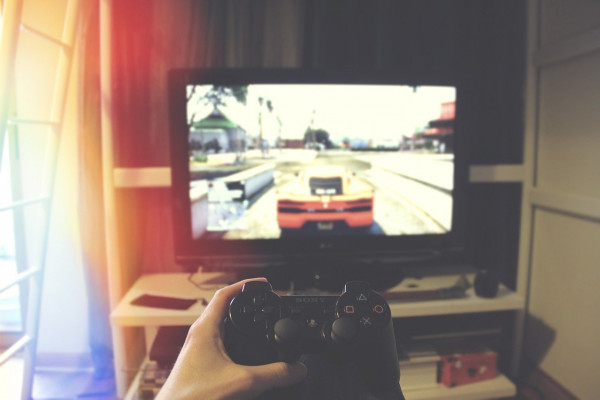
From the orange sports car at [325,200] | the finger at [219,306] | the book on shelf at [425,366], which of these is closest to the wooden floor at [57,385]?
the orange sports car at [325,200]

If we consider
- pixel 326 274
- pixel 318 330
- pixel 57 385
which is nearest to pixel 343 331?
pixel 318 330

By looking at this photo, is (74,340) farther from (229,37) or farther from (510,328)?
(510,328)

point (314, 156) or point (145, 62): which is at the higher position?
point (145, 62)

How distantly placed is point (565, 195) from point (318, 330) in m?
1.33

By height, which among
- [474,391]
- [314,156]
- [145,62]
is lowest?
[474,391]

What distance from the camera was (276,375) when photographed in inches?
16.0

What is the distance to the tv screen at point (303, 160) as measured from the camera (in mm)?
1347

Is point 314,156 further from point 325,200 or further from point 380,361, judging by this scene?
point 380,361

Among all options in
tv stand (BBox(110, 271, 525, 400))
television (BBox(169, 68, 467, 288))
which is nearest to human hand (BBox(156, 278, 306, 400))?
tv stand (BBox(110, 271, 525, 400))

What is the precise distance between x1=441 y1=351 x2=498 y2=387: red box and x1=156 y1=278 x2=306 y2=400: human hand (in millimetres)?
1117

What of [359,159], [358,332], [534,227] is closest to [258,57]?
[359,159]

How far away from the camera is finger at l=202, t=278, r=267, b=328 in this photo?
0.45 metres

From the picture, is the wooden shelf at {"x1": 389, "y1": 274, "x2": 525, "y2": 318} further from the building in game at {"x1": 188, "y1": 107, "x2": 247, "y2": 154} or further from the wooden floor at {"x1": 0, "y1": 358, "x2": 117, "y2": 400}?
the wooden floor at {"x1": 0, "y1": 358, "x2": 117, "y2": 400}

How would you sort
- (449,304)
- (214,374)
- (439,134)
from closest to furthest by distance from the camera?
(214,374) → (449,304) → (439,134)
